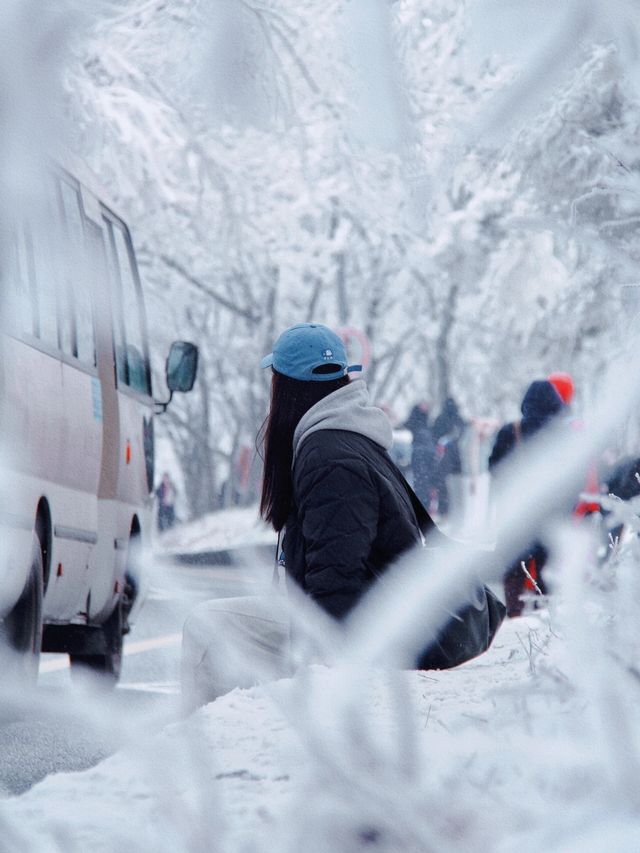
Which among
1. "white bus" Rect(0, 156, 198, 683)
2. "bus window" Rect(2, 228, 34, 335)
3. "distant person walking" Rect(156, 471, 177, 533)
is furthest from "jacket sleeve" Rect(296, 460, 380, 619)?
"distant person walking" Rect(156, 471, 177, 533)

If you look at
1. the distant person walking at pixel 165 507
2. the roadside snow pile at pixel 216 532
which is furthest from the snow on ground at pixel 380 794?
the distant person walking at pixel 165 507

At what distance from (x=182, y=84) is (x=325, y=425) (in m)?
2.23

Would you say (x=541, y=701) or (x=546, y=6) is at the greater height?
(x=546, y=6)

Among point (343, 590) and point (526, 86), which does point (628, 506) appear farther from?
point (343, 590)

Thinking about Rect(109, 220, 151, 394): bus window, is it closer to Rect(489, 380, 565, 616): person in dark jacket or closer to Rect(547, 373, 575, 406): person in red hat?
Rect(489, 380, 565, 616): person in dark jacket

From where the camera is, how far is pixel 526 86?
1.94m

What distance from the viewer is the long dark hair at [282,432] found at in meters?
4.51

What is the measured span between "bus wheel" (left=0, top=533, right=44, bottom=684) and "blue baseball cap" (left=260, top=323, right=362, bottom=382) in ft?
5.78

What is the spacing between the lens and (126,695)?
7.71m

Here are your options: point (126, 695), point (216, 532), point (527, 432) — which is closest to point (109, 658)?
point (126, 695)

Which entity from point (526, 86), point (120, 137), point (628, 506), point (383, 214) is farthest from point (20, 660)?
point (383, 214)

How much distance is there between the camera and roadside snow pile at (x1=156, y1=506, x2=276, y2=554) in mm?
20844

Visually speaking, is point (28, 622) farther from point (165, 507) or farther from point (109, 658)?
point (165, 507)

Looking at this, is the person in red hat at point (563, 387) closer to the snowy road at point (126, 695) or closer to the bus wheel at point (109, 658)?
the snowy road at point (126, 695)
